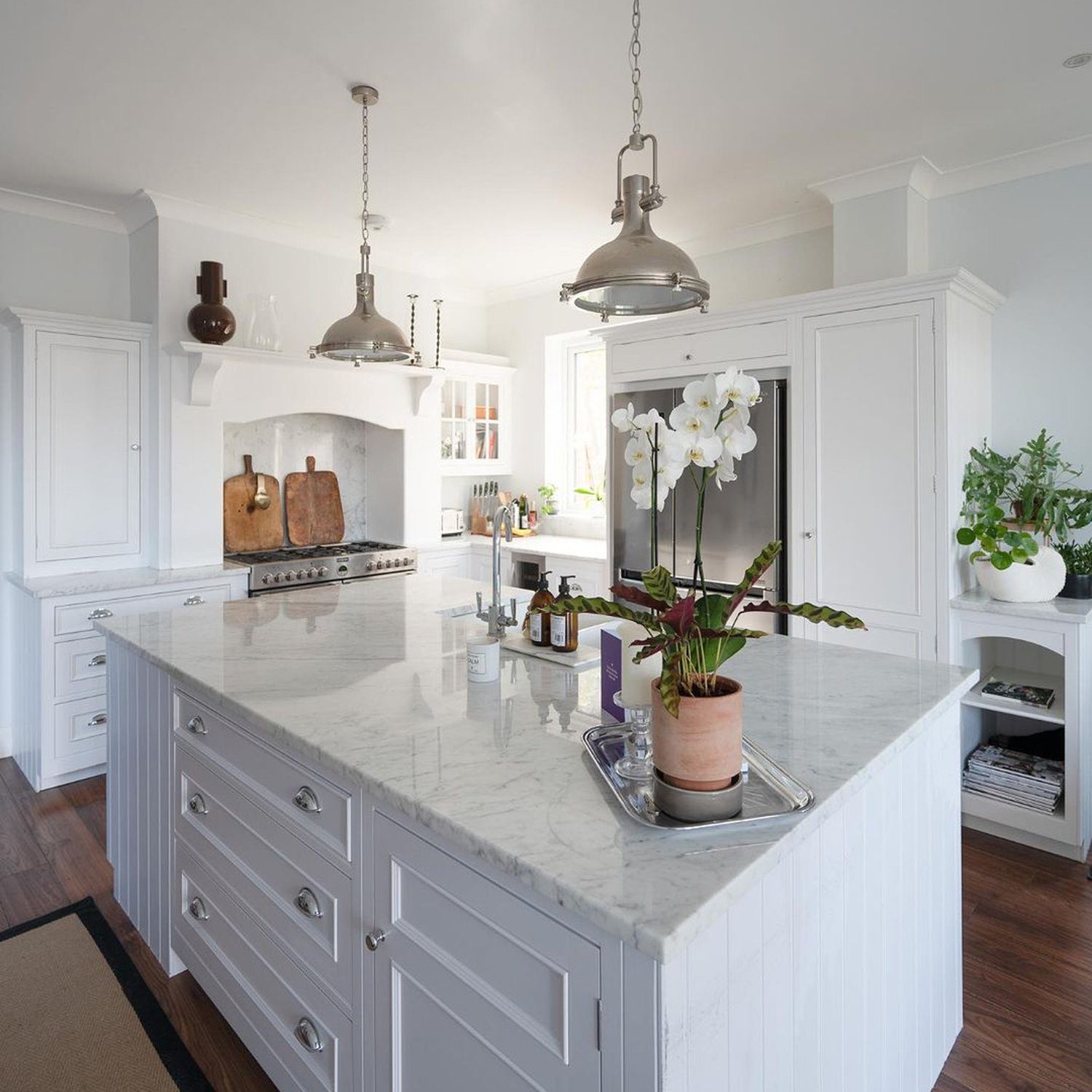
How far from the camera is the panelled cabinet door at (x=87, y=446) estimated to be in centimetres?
351

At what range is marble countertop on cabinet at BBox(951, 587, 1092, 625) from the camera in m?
2.68

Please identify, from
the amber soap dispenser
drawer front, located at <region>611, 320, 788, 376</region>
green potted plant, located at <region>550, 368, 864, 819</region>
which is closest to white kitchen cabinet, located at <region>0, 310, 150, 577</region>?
drawer front, located at <region>611, 320, 788, 376</region>

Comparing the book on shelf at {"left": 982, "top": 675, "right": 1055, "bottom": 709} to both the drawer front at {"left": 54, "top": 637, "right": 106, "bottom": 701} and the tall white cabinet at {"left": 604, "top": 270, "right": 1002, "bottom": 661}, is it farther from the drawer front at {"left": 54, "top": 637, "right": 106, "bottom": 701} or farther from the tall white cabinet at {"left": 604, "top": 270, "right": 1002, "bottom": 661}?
the drawer front at {"left": 54, "top": 637, "right": 106, "bottom": 701}

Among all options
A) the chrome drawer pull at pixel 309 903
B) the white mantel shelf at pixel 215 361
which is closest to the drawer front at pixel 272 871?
the chrome drawer pull at pixel 309 903

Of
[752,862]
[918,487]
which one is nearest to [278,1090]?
[752,862]

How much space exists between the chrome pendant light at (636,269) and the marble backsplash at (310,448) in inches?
114

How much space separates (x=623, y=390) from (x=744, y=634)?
3.04m

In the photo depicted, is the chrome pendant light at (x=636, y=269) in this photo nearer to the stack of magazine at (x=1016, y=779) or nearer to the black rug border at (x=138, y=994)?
the black rug border at (x=138, y=994)

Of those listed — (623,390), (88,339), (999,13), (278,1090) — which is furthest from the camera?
(623,390)

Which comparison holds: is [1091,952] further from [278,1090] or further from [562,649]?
[278,1090]

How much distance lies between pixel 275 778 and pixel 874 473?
252 centimetres

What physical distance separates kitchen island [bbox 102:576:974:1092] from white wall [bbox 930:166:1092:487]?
6.16ft

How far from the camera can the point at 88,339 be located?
3590 mm

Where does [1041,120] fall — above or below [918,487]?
above
